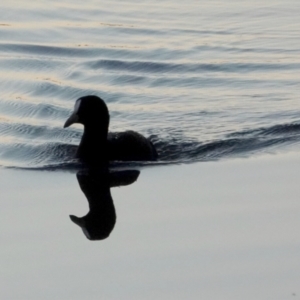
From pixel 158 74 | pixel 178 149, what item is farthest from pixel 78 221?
pixel 158 74

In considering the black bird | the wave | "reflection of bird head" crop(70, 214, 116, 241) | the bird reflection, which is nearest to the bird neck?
the black bird

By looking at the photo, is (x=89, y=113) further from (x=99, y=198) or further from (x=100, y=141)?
(x=99, y=198)

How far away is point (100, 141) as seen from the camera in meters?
11.6

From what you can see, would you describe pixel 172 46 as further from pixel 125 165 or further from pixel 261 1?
pixel 125 165

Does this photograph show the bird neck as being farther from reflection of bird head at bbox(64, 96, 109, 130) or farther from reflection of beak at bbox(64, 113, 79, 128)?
reflection of beak at bbox(64, 113, 79, 128)

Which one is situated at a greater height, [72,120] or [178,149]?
[178,149]

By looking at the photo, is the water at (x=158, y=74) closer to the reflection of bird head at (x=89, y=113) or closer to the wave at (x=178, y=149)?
the wave at (x=178, y=149)

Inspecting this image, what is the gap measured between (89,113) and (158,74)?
4698 mm

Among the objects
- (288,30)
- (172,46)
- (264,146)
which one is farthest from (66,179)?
(288,30)

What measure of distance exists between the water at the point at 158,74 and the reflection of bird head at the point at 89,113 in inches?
20.1

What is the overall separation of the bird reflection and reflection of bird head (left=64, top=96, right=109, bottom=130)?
0.55 metres

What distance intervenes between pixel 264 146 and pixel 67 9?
849cm

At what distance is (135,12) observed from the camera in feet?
64.1

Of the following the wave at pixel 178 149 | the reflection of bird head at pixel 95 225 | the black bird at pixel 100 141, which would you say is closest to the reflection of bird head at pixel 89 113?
the black bird at pixel 100 141
